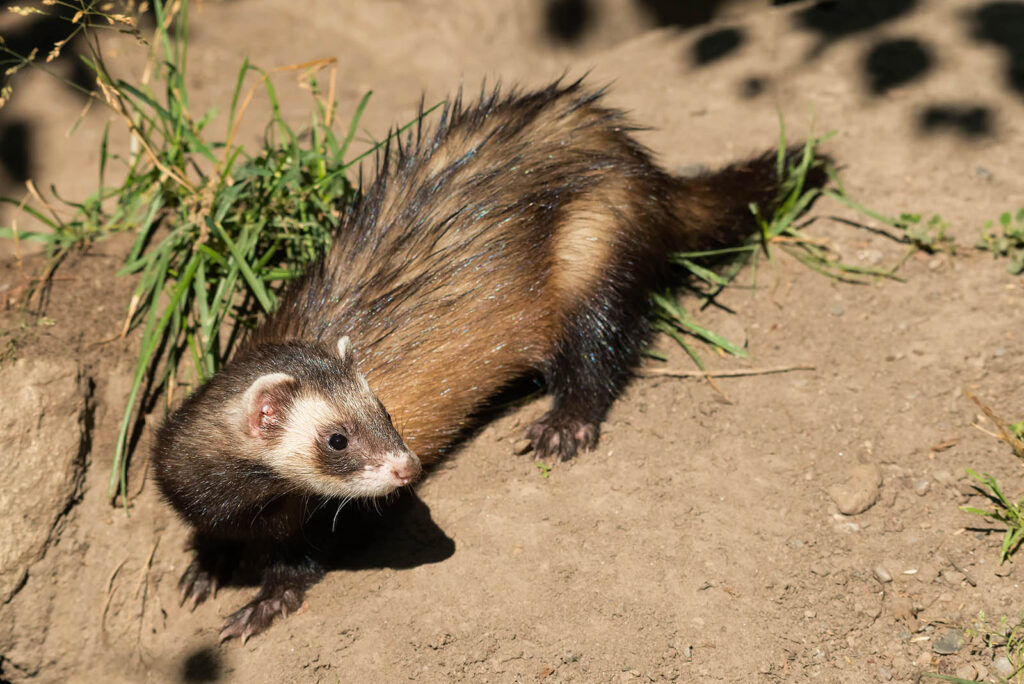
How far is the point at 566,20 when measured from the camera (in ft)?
26.1

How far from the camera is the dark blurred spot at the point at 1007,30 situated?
628 centimetres

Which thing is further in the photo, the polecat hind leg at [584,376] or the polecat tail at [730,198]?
the polecat tail at [730,198]

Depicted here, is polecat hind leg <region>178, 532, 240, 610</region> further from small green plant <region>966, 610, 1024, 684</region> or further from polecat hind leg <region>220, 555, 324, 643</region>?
small green plant <region>966, 610, 1024, 684</region>

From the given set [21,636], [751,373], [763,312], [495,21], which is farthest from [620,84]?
[21,636]

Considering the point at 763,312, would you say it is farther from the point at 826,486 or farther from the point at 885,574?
the point at 885,574

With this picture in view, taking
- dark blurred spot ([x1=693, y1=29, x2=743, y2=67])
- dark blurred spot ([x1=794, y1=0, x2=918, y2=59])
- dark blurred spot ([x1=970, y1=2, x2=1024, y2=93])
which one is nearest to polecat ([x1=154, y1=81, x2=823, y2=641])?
dark blurred spot ([x1=693, y1=29, x2=743, y2=67])

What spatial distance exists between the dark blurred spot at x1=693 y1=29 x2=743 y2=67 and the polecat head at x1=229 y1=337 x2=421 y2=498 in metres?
4.65

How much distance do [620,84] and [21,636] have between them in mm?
5629

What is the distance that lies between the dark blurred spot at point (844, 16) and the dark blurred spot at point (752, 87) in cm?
40

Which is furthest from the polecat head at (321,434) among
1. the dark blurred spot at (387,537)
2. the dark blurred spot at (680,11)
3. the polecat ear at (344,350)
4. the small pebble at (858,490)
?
the dark blurred spot at (680,11)

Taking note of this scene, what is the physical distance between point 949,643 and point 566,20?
593 cm

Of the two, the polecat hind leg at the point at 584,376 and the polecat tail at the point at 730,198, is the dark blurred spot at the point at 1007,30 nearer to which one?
the polecat tail at the point at 730,198

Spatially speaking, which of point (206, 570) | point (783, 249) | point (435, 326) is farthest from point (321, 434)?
point (783, 249)

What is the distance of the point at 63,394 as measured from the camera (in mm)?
5000
